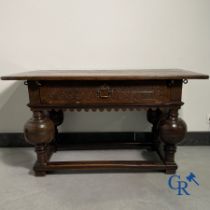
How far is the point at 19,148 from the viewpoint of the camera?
1577mm

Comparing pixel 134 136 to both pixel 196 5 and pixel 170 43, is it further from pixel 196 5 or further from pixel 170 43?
pixel 196 5

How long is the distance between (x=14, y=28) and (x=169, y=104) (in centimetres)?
119

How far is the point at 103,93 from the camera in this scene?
1.05m

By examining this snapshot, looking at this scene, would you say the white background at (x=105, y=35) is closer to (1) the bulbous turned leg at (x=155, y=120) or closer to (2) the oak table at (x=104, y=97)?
(1) the bulbous turned leg at (x=155, y=120)

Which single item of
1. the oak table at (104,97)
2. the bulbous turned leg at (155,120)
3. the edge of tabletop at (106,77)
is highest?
the edge of tabletop at (106,77)

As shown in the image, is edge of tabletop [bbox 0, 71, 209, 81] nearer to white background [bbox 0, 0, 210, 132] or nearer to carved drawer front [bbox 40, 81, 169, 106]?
carved drawer front [bbox 40, 81, 169, 106]

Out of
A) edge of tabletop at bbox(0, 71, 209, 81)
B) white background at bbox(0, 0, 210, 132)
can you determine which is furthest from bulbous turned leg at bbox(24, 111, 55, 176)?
white background at bbox(0, 0, 210, 132)

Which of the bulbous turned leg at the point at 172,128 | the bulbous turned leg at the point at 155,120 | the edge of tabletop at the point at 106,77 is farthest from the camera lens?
the bulbous turned leg at the point at 155,120

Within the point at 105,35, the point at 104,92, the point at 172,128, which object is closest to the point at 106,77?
the point at 104,92

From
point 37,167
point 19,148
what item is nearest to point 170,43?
point 37,167

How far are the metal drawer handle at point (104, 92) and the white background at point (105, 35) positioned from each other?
1.58ft

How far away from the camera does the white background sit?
4.63 ft

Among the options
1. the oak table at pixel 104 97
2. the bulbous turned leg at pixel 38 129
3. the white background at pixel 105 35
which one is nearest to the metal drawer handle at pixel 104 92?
the oak table at pixel 104 97

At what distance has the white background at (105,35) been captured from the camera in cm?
141
